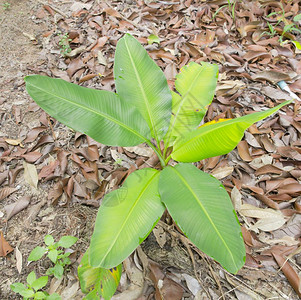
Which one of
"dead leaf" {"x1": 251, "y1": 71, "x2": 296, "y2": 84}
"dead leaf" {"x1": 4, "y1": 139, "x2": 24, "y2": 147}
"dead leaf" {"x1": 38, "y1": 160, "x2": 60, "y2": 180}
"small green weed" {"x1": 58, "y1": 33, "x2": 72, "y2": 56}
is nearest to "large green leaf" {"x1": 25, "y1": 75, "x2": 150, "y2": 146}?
"dead leaf" {"x1": 38, "y1": 160, "x2": 60, "y2": 180}

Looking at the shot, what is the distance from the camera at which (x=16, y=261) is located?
1446 millimetres

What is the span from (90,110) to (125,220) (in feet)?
1.77

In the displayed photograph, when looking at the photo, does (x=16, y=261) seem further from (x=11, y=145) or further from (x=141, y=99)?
(x=141, y=99)

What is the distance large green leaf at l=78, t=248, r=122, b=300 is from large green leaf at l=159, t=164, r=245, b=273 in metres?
0.43

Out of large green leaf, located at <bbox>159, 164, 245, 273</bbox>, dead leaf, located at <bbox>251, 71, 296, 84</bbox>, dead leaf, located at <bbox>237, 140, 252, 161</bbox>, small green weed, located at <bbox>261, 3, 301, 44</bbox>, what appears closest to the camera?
large green leaf, located at <bbox>159, 164, 245, 273</bbox>

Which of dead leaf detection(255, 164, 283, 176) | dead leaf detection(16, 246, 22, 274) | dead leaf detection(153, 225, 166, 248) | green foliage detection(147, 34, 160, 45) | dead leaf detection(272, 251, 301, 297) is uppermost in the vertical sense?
green foliage detection(147, 34, 160, 45)

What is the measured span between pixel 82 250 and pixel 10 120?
1.31 m

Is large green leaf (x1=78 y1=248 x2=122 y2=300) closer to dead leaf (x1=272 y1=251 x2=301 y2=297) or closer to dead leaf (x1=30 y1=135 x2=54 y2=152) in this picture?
dead leaf (x1=272 y1=251 x2=301 y2=297)

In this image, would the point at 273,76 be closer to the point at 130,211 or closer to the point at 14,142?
the point at 130,211

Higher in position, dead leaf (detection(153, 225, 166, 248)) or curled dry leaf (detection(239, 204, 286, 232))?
dead leaf (detection(153, 225, 166, 248))

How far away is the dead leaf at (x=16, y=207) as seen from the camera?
162 centimetres

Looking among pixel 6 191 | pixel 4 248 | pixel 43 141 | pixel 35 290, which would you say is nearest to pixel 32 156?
pixel 43 141

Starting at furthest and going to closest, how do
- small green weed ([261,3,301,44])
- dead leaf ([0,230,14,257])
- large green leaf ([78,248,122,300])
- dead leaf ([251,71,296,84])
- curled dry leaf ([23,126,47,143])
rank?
small green weed ([261,3,301,44]), dead leaf ([251,71,296,84]), curled dry leaf ([23,126,47,143]), dead leaf ([0,230,14,257]), large green leaf ([78,248,122,300])

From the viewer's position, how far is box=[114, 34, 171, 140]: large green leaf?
4.68ft
